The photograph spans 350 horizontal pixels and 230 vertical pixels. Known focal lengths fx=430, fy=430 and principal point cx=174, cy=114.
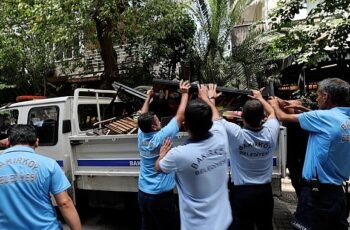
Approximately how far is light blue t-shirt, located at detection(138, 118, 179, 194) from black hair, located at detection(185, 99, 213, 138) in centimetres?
113

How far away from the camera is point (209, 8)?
1182 centimetres

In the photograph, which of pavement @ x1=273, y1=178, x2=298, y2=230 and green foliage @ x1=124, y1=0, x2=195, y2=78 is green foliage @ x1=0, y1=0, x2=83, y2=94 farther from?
pavement @ x1=273, y1=178, x2=298, y2=230

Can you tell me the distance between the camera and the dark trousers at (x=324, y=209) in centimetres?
329

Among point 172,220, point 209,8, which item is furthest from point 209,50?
point 172,220

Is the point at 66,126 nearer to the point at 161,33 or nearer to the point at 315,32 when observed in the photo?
the point at 315,32

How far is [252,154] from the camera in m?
3.64

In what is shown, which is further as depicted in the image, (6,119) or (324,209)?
(6,119)

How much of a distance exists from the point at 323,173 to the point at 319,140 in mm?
→ 256

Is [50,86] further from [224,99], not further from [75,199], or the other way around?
[224,99]

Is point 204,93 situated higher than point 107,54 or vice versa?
point 107,54

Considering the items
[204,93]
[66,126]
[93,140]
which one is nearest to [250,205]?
[204,93]

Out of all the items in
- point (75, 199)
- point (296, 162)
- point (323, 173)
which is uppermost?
point (323, 173)

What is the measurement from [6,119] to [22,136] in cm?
414

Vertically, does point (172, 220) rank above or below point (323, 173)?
below
